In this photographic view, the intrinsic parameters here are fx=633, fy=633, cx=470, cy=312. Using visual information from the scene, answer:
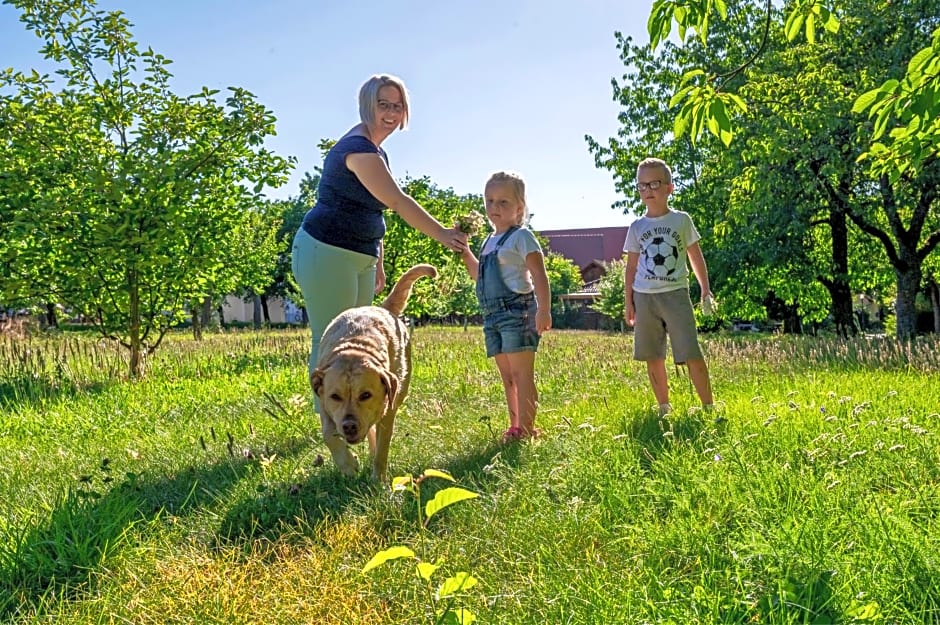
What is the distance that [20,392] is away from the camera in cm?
730

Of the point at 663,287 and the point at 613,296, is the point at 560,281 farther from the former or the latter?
the point at 663,287

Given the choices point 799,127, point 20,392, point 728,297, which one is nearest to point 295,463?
point 20,392

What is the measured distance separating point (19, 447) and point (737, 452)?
5.36 metres

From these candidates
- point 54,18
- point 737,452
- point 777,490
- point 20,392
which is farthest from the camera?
point 54,18

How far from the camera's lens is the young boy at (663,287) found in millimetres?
5055

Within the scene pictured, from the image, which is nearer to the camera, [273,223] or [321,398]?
[321,398]

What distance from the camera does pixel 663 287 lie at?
203 inches

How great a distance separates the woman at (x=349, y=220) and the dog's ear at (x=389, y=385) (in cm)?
96

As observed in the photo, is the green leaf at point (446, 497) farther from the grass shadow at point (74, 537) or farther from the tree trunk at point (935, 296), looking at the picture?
the tree trunk at point (935, 296)

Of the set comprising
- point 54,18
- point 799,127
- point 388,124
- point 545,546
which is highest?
point 54,18

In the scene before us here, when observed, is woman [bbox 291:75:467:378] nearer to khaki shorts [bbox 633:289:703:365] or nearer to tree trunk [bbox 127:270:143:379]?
khaki shorts [bbox 633:289:703:365]

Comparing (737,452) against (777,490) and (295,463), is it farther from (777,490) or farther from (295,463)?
(295,463)

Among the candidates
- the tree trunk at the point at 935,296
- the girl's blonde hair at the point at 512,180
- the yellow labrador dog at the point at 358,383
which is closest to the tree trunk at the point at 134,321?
the yellow labrador dog at the point at 358,383

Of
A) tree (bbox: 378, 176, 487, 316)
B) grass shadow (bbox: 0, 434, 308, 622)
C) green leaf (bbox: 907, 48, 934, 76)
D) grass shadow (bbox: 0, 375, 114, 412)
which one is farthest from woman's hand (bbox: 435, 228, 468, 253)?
tree (bbox: 378, 176, 487, 316)
